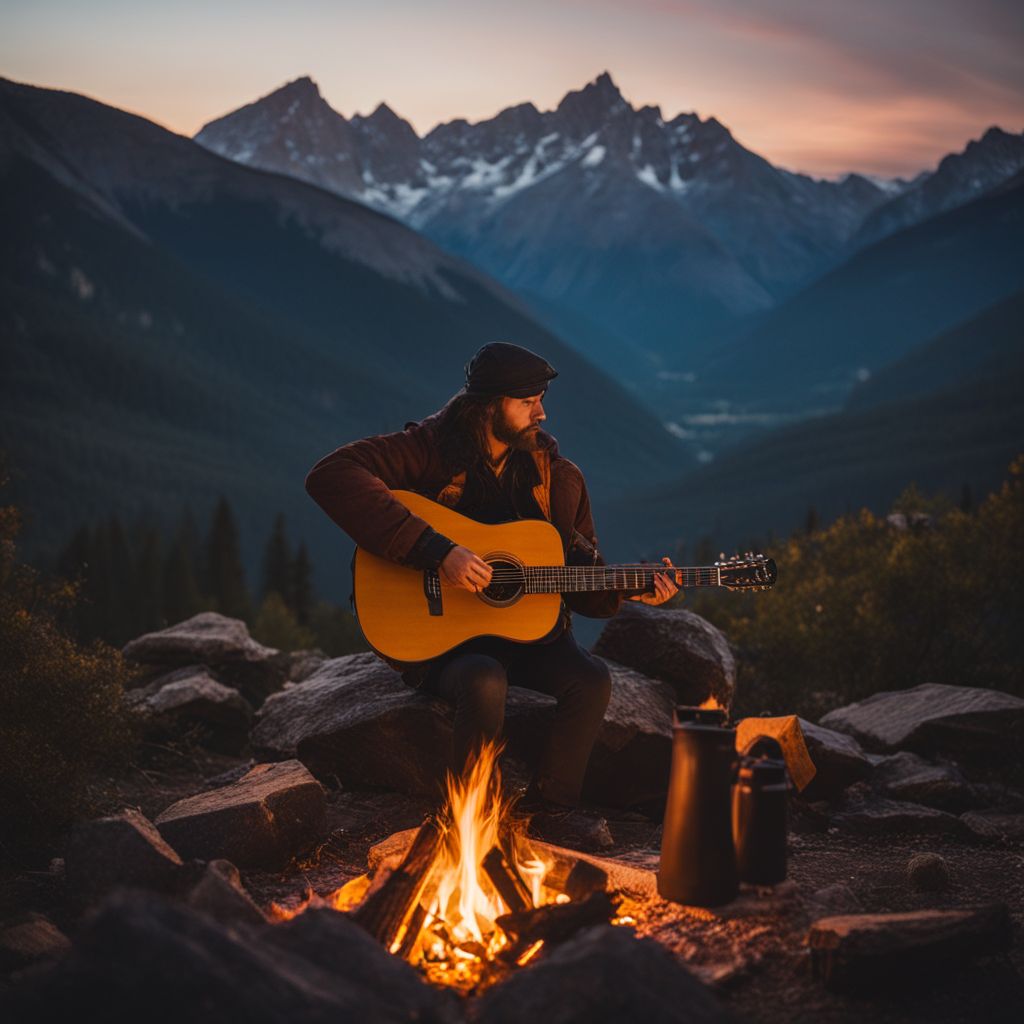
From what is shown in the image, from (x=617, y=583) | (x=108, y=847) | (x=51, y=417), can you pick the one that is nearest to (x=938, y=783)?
(x=617, y=583)

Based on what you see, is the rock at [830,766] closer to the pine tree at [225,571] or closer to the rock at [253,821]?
the rock at [253,821]

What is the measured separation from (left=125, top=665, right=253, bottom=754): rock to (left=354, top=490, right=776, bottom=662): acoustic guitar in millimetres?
3894

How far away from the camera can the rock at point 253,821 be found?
203 inches

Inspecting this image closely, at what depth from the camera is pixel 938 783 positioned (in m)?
7.27

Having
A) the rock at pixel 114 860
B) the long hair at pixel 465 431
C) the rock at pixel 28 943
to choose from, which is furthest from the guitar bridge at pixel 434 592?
the rock at pixel 28 943

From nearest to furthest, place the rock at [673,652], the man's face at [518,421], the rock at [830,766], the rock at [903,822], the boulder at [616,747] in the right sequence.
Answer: the man's face at [518,421], the boulder at [616,747], the rock at [903,822], the rock at [830,766], the rock at [673,652]

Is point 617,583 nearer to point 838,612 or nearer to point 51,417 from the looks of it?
point 838,612

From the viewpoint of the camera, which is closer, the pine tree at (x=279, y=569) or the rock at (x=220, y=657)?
the rock at (x=220, y=657)

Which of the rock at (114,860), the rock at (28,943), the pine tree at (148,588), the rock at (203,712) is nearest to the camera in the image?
the rock at (28,943)

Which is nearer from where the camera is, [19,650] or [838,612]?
[19,650]

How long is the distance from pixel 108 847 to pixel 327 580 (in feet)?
491

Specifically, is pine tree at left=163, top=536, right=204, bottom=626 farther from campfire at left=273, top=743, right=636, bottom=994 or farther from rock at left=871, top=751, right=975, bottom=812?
campfire at left=273, top=743, right=636, bottom=994

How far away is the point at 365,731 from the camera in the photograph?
20.7ft

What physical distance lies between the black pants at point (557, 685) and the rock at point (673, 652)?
189cm
